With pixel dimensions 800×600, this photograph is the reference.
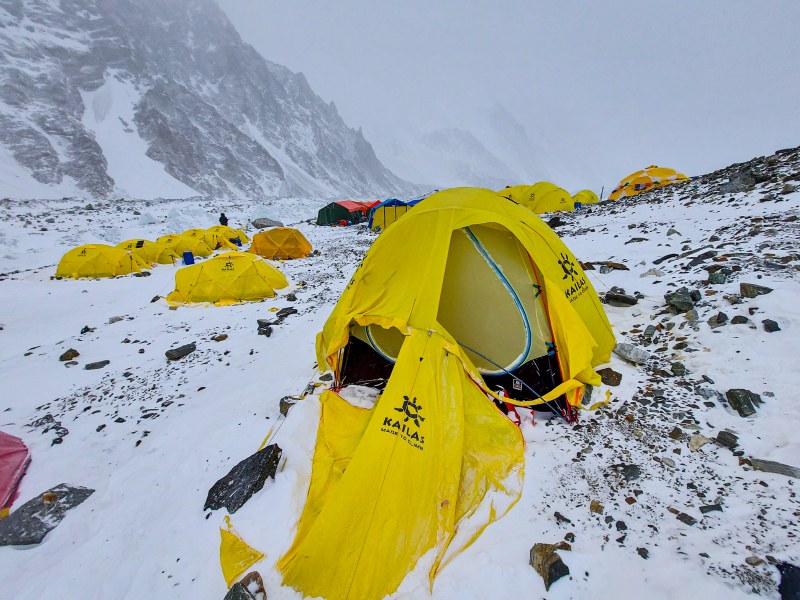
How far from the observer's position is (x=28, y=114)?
190 ft

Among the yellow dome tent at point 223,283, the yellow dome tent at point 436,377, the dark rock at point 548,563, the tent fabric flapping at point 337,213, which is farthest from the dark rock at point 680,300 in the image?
the tent fabric flapping at point 337,213

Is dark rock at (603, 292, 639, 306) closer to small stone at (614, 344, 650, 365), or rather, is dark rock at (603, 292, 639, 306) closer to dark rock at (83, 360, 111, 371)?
small stone at (614, 344, 650, 365)

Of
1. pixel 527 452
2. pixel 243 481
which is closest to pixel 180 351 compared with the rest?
pixel 243 481

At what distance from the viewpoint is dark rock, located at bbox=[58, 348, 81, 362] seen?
754cm

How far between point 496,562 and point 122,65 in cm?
11475

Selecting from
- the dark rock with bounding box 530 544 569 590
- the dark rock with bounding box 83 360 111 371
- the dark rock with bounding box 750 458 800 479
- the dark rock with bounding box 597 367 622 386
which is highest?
the dark rock with bounding box 597 367 622 386

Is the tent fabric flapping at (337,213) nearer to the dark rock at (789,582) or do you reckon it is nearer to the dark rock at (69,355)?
the dark rock at (69,355)

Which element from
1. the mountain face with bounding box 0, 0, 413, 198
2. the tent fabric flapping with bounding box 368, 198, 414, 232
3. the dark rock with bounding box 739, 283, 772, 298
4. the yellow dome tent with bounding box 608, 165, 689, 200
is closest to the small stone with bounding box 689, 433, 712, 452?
the dark rock with bounding box 739, 283, 772, 298

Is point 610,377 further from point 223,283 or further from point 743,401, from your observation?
point 223,283

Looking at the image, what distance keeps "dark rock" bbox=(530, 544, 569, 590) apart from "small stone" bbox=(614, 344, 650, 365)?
297 cm

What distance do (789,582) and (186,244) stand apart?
70.4ft

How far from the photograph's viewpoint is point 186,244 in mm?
18516

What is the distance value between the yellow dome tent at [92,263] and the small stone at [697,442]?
17.8 m

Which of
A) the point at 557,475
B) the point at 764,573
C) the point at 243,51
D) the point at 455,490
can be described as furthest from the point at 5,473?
the point at 243,51
